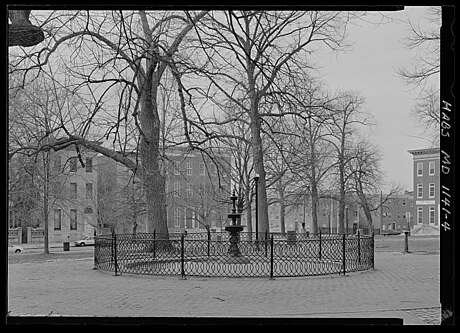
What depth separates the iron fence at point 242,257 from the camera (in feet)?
44.6

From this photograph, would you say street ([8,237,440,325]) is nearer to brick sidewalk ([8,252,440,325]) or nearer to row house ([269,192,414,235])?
brick sidewalk ([8,252,440,325])

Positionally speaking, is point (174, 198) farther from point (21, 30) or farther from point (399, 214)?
point (399, 214)

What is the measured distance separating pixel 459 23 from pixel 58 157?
84.4 ft

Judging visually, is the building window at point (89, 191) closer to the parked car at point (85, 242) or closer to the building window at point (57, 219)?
the building window at point (57, 219)

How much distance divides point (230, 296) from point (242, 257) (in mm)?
4346

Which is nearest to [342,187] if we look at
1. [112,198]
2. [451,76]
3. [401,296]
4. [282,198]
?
[282,198]

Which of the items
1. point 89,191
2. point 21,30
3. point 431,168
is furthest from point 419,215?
point 21,30

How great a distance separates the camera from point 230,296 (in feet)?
32.8

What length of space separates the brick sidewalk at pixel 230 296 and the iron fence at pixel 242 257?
1.71 feet

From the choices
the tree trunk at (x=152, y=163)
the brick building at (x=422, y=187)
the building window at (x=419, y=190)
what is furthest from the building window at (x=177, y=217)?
the building window at (x=419, y=190)

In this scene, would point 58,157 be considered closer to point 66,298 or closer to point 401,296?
point 66,298
